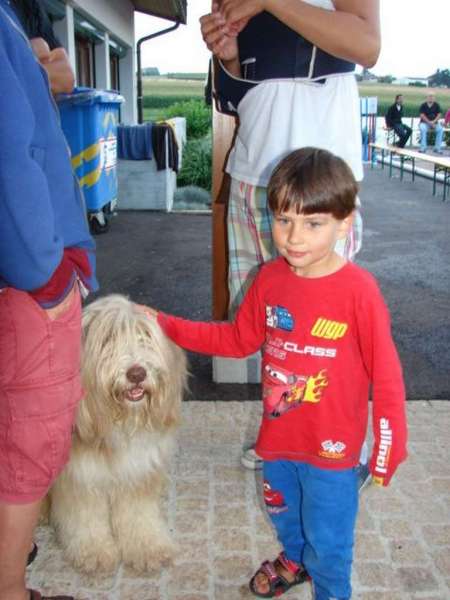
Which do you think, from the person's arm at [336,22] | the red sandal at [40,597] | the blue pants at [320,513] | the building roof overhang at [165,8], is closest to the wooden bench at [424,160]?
the building roof overhang at [165,8]

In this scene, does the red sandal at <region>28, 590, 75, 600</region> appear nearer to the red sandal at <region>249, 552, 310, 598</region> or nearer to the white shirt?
the red sandal at <region>249, 552, 310, 598</region>

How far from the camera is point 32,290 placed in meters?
1.74

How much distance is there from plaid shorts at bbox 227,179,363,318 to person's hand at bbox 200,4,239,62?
53 centimetres

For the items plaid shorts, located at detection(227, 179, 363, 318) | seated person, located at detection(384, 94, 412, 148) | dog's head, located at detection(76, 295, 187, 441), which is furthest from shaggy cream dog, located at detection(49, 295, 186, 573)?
seated person, located at detection(384, 94, 412, 148)

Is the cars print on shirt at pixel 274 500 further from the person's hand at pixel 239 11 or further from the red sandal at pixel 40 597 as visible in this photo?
the person's hand at pixel 239 11

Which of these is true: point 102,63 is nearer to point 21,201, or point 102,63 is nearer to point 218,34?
point 218,34

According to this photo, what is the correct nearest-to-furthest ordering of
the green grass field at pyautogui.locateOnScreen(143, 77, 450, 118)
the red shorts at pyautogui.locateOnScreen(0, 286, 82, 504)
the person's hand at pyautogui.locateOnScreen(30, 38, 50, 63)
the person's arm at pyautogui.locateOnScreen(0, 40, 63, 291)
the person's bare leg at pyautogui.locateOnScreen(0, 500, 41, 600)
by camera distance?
the person's arm at pyautogui.locateOnScreen(0, 40, 63, 291) < the red shorts at pyautogui.locateOnScreen(0, 286, 82, 504) < the person's bare leg at pyautogui.locateOnScreen(0, 500, 41, 600) < the person's hand at pyautogui.locateOnScreen(30, 38, 50, 63) < the green grass field at pyautogui.locateOnScreen(143, 77, 450, 118)

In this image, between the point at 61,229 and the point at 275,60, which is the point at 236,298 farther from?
the point at 61,229

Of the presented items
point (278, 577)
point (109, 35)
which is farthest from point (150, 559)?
point (109, 35)

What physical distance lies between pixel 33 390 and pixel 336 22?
159 cm

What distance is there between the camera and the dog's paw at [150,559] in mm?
2679

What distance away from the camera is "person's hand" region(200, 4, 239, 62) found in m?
2.49

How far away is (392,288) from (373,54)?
5.00 metres

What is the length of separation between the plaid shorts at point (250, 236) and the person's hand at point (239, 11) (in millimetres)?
615
